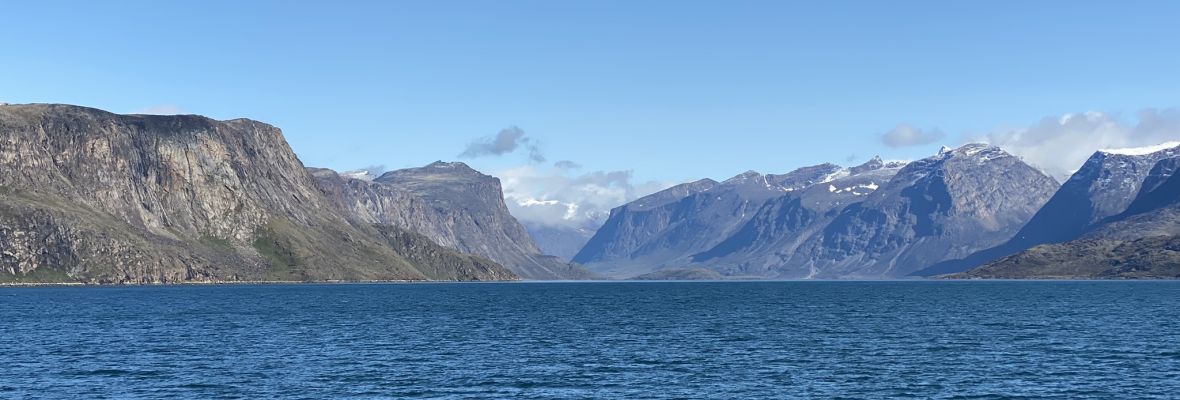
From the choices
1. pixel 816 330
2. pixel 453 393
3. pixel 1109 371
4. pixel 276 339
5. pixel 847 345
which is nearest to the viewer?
pixel 453 393

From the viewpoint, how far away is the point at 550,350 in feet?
453

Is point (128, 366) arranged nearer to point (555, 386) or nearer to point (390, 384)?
point (390, 384)

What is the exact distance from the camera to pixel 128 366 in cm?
11944

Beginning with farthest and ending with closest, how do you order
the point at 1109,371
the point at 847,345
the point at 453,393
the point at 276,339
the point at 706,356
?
the point at 276,339, the point at 847,345, the point at 706,356, the point at 1109,371, the point at 453,393

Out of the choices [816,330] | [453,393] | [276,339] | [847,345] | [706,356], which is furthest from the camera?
[816,330]

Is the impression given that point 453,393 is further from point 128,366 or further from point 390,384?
point 128,366

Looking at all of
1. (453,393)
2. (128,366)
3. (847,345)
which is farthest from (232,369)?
(847,345)

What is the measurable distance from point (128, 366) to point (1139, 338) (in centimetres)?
11393

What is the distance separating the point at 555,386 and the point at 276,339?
57836 mm

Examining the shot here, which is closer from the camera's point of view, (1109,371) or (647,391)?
(647,391)

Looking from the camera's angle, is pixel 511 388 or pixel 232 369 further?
pixel 232 369

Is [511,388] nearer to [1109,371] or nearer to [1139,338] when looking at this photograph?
[1109,371]

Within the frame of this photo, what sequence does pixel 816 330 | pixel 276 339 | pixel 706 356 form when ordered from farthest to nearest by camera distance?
pixel 816 330, pixel 276 339, pixel 706 356

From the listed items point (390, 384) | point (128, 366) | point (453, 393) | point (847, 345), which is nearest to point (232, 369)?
point (128, 366)
